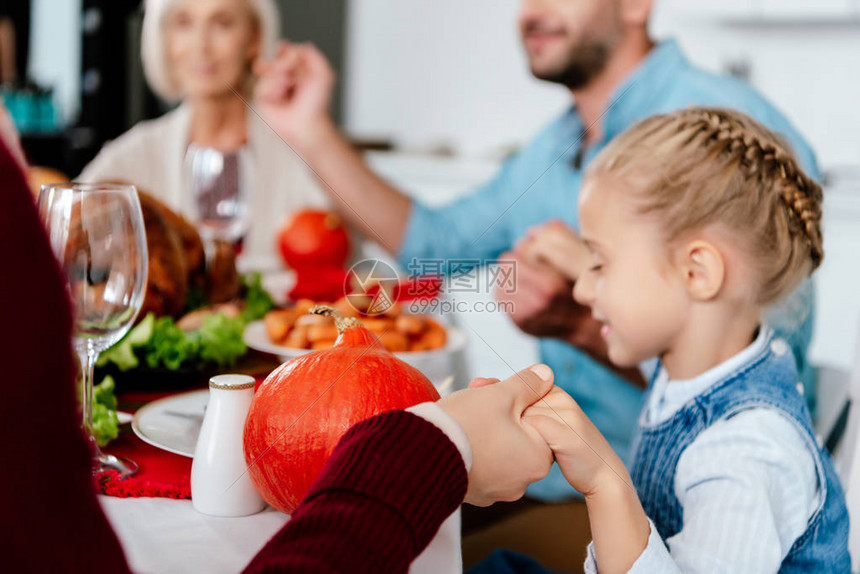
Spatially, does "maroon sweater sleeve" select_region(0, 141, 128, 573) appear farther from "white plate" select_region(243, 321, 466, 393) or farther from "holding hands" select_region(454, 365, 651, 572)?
"white plate" select_region(243, 321, 466, 393)

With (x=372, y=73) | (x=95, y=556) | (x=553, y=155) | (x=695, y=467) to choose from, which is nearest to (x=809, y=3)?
(x=553, y=155)

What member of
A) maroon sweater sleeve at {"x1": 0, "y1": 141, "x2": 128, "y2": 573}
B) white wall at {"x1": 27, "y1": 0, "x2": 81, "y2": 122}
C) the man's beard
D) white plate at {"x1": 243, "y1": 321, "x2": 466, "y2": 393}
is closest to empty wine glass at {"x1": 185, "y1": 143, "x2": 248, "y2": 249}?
white plate at {"x1": 243, "y1": 321, "x2": 466, "y2": 393}

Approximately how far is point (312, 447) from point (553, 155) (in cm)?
121

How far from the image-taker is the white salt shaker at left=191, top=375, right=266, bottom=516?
1.76ft

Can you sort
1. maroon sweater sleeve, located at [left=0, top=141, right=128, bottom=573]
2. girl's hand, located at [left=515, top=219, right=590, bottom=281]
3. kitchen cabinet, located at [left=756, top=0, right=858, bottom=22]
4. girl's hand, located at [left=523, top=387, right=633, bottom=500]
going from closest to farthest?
maroon sweater sleeve, located at [left=0, top=141, right=128, bottom=573], girl's hand, located at [left=523, top=387, right=633, bottom=500], girl's hand, located at [left=515, top=219, right=590, bottom=281], kitchen cabinet, located at [left=756, top=0, right=858, bottom=22]

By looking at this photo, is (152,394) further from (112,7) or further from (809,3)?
(112,7)

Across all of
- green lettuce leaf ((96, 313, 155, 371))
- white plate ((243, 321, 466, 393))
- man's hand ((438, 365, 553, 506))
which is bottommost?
white plate ((243, 321, 466, 393))

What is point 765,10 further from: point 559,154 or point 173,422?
point 173,422

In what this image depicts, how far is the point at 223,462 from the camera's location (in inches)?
21.1

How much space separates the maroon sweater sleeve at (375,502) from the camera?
388 millimetres

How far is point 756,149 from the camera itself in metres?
0.79

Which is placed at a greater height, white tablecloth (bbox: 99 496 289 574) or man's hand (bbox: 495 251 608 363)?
white tablecloth (bbox: 99 496 289 574)

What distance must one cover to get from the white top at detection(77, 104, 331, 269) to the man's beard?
60 cm

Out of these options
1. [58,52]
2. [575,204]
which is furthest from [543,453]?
[58,52]
